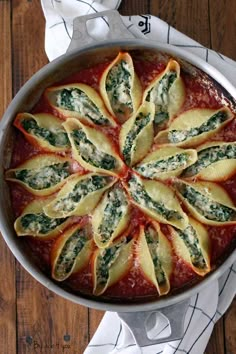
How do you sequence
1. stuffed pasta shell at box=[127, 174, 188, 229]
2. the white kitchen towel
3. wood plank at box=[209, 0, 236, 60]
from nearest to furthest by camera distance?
stuffed pasta shell at box=[127, 174, 188, 229], the white kitchen towel, wood plank at box=[209, 0, 236, 60]

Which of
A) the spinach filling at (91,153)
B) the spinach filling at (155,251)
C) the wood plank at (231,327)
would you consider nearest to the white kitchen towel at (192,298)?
the wood plank at (231,327)

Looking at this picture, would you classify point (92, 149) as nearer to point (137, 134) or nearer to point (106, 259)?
point (137, 134)

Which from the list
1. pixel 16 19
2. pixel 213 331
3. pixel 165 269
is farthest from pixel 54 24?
pixel 213 331

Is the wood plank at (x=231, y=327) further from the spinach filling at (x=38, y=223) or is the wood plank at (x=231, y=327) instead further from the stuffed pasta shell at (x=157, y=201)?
the spinach filling at (x=38, y=223)

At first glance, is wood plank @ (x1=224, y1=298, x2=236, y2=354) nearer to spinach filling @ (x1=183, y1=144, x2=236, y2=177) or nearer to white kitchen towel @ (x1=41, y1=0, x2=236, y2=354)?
white kitchen towel @ (x1=41, y1=0, x2=236, y2=354)

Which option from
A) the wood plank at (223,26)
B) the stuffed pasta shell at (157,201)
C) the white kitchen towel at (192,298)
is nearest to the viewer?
the stuffed pasta shell at (157,201)

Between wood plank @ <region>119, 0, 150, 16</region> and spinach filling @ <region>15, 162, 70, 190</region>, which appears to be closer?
spinach filling @ <region>15, 162, 70, 190</region>

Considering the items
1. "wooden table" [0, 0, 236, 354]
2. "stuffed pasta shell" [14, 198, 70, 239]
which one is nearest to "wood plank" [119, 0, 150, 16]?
"wooden table" [0, 0, 236, 354]

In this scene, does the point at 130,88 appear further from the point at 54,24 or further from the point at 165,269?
the point at 165,269

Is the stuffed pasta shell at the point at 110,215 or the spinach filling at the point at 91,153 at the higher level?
the spinach filling at the point at 91,153
